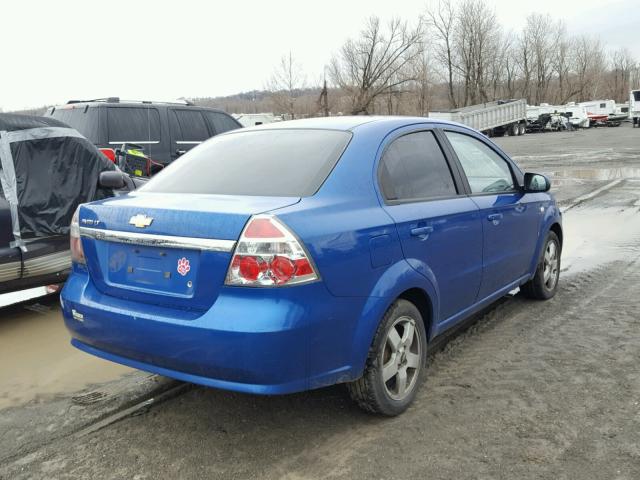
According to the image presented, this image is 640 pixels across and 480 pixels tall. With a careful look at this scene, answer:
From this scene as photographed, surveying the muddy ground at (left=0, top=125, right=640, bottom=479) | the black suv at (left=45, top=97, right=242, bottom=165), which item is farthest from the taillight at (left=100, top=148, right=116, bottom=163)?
the muddy ground at (left=0, top=125, right=640, bottom=479)

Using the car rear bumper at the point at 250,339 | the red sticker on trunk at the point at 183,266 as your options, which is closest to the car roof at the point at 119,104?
the car rear bumper at the point at 250,339

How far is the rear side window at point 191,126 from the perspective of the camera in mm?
9547

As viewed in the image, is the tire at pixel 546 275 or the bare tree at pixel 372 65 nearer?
the tire at pixel 546 275

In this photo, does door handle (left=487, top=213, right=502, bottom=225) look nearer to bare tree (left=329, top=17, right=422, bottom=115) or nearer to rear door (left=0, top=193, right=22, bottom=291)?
rear door (left=0, top=193, right=22, bottom=291)

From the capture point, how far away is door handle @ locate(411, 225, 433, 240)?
3366 millimetres

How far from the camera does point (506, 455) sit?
9.66 ft

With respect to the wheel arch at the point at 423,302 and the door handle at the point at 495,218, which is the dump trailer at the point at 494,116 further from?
the wheel arch at the point at 423,302

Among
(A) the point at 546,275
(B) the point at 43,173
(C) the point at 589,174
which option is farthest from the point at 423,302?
(C) the point at 589,174

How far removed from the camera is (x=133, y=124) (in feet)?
29.5

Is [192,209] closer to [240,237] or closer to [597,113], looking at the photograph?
[240,237]

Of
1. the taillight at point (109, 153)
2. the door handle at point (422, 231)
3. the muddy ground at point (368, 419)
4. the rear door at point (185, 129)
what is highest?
the rear door at point (185, 129)

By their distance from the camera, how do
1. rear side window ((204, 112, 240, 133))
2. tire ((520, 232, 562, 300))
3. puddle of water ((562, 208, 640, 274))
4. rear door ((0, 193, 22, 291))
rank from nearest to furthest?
rear door ((0, 193, 22, 291)), tire ((520, 232, 562, 300)), puddle of water ((562, 208, 640, 274)), rear side window ((204, 112, 240, 133))

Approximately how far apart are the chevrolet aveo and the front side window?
13 cm

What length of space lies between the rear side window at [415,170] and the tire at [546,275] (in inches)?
69.5
